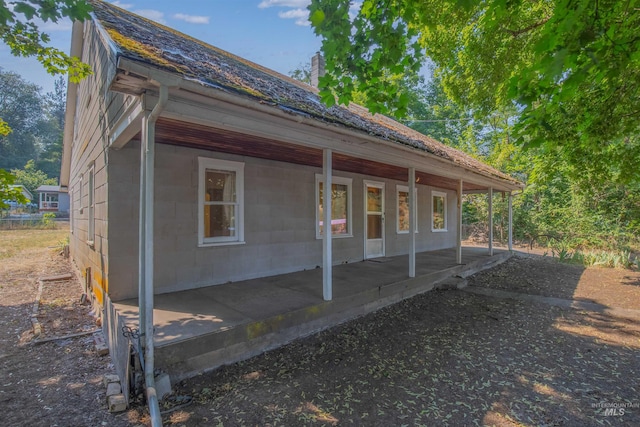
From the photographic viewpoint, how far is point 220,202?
18.2 feet

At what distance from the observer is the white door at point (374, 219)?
853 centimetres

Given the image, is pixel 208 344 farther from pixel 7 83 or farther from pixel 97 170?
pixel 7 83

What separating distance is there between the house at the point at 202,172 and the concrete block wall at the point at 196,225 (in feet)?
0.06

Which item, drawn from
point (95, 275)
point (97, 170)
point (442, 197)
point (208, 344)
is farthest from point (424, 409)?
point (442, 197)

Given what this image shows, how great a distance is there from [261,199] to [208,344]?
10.7ft

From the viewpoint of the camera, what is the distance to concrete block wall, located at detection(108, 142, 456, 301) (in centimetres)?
438

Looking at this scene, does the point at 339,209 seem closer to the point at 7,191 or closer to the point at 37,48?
the point at 7,191

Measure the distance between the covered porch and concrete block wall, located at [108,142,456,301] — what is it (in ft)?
0.94

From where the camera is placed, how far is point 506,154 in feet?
57.5

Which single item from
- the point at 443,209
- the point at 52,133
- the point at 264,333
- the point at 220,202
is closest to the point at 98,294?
the point at 220,202

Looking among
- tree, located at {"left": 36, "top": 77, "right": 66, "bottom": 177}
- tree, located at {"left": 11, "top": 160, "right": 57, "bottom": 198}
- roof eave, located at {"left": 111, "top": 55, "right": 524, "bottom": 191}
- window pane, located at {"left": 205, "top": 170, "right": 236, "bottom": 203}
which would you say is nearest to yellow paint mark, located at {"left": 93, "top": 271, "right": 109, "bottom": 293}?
window pane, located at {"left": 205, "top": 170, "right": 236, "bottom": 203}

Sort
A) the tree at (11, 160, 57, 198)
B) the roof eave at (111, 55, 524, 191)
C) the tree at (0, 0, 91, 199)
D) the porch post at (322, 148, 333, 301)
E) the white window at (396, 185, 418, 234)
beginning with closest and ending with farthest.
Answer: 1. the roof eave at (111, 55, 524, 191)
2. the porch post at (322, 148, 333, 301)
3. the tree at (0, 0, 91, 199)
4. the white window at (396, 185, 418, 234)
5. the tree at (11, 160, 57, 198)

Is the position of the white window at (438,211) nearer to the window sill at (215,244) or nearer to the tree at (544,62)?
the tree at (544,62)

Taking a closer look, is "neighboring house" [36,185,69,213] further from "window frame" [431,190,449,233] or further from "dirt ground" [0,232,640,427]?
"window frame" [431,190,449,233]
